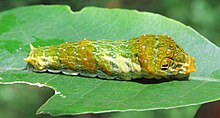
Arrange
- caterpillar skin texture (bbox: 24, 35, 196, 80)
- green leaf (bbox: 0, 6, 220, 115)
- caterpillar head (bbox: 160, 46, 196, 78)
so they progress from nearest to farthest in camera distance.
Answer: green leaf (bbox: 0, 6, 220, 115), caterpillar head (bbox: 160, 46, 196, 78), caterpillar skin texture (bbox: 24, 35, 196, 80)

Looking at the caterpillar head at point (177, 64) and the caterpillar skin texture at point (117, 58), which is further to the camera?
the caterpillar skin texture at point (117, 58)

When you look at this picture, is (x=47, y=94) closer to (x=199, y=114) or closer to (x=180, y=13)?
(x=180, y=13)

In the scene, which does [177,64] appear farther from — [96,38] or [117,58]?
[96,38]

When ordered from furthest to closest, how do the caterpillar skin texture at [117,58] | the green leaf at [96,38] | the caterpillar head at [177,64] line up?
1. the caterpillar skin texture at [117,58]
2. the caterpillar head at [177,64]
3. the green leaf at [96,38]

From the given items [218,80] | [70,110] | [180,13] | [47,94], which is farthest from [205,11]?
[70,110]

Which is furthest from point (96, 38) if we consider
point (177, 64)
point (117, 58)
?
point (177, 64)
